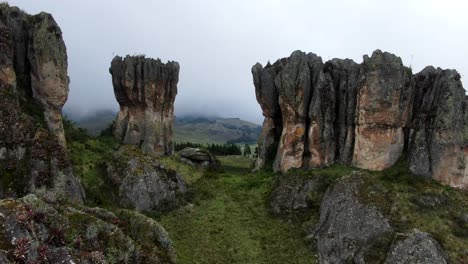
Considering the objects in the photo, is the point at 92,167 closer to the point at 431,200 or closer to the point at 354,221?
the point at 354,221

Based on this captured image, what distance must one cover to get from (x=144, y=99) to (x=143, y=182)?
2708 cm

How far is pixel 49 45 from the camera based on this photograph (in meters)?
60.1

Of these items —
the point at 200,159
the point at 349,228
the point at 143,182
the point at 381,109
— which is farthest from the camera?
the point at 200,159

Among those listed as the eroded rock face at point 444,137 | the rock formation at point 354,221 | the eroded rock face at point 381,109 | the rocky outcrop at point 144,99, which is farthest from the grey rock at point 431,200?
the rocky outcrop at point 144,99

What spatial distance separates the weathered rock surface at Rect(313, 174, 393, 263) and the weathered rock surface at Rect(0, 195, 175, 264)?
925 inches

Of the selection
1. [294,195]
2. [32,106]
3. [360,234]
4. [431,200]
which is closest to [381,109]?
[431,200]

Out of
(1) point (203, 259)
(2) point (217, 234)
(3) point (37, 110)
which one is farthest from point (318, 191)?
(3) point (37, 110)

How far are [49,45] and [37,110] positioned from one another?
28.4 feet

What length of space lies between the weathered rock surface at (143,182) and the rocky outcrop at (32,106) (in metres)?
6.96

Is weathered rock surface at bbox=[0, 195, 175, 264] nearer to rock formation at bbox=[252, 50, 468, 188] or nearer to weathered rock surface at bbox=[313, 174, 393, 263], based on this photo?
weathered rock surface at bbox=[313, 174, 393, 263]

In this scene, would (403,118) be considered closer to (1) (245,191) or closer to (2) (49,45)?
(1) (245,191)

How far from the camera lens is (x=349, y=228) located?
4784 cm

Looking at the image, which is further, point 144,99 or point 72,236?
point 144,99

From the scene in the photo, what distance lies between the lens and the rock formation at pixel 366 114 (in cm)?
5806
